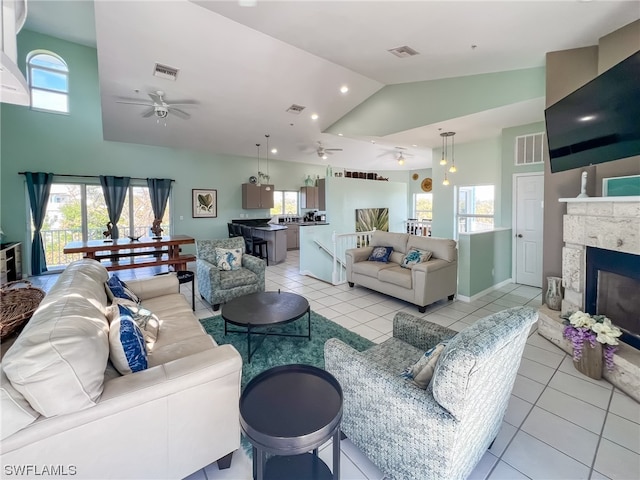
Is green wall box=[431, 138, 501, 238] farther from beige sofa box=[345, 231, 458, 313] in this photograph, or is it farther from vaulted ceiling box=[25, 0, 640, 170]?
beige sofa box=[345, 231, 458, 313]

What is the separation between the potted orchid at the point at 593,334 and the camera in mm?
2281

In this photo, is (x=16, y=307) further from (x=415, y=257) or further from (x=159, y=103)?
(x=415, y=257)

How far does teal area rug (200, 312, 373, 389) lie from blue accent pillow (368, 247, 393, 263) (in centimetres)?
158

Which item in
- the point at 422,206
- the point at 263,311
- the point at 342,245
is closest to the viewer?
the point at 263,311

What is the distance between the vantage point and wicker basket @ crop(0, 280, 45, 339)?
1.57 meters

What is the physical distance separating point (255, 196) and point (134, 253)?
3944 mm

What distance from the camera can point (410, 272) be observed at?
4.02 metres

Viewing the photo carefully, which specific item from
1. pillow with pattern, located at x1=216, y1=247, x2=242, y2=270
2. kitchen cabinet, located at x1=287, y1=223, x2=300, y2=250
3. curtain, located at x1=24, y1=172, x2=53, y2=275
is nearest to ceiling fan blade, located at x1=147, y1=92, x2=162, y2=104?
pillow with pattern, located at x1=216, y1=247, x2=242, y2=270

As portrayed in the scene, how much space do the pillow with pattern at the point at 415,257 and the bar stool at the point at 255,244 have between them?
4083 mm

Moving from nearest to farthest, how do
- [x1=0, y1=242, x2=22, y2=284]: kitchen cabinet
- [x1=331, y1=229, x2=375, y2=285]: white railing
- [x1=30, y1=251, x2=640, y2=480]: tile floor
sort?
[x1=30, y1=251, x2=640, y2=480]: tile floor, [x1=0, y1=242, x2=22, y2=284]: kitchen cabinet, [x1=331, y1=229, x2=375, y2=285]: white railing

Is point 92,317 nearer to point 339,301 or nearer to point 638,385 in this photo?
point 339,301

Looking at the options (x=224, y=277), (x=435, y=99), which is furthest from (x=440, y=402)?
(x=435, y=99)

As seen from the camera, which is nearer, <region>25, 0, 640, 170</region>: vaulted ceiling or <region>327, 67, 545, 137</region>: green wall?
<region>25, 0, 640, 170</region>: vaulted ceiling

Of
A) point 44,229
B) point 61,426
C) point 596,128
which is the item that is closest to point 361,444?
point 61,426
